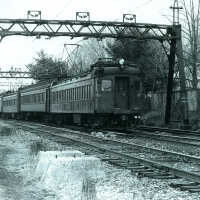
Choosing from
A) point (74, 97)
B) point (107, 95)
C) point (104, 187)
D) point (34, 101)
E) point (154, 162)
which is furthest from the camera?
point (34, 101)

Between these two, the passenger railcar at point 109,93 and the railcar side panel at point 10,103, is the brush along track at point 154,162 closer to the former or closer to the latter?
the passenger railcar at point 109,93

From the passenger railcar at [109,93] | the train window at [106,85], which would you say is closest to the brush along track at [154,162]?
the passenger railcar at [109,93]

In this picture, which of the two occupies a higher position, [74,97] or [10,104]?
[10,104]

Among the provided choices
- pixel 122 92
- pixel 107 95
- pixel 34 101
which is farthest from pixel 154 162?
pixel 34 101

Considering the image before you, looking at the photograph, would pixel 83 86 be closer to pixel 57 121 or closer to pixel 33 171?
pixel 57 121

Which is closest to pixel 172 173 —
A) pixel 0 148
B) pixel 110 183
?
pixel 110 183

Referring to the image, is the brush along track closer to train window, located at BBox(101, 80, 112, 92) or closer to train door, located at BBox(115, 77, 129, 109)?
train window, located at BBox(101, 80, 112, 92)

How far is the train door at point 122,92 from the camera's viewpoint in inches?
981

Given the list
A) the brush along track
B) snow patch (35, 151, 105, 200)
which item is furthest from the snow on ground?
the brush along track

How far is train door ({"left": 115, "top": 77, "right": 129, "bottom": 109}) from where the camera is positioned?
24.9m

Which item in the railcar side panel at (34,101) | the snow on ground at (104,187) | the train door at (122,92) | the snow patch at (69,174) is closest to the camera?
the snow on ground at (104,187)

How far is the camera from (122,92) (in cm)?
2506

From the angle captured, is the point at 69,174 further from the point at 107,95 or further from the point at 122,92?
the point at 122,92

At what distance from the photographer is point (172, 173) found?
35.0 ft
